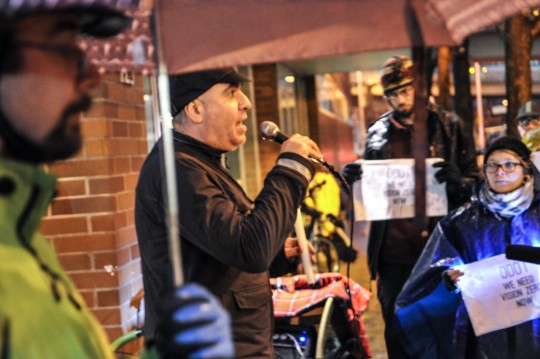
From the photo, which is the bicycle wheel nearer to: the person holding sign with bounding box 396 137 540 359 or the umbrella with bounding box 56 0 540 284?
the person holding sign with bounding box 396 137 540 359

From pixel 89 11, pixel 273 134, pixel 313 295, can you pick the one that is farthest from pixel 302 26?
pixel 313 295

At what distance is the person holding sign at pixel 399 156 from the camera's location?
5531 millimetres

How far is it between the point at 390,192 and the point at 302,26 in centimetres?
351

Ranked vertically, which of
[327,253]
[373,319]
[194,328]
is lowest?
[373,319]

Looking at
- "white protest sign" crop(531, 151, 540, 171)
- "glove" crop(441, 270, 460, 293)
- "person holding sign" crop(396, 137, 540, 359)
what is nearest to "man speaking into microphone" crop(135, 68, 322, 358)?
"glove" crop(441, 270, 460, 293)

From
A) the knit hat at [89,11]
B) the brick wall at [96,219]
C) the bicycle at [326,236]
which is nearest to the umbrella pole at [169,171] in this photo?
the knit hat at [89,11]

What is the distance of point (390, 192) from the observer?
535cm

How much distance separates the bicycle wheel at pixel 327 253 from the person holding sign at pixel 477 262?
5830 millimetres

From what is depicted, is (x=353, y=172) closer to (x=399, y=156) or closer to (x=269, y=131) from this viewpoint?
(x=399, y=156)

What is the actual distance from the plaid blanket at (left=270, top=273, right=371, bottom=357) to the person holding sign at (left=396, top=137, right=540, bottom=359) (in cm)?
35

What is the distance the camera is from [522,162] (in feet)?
16.0

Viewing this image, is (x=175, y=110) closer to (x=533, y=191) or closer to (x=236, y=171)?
(x=533, y=191)

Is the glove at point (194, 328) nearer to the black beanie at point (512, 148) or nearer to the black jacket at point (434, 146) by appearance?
the black beanie at point (512, 148)

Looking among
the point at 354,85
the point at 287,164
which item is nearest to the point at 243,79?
the point at 287,164
